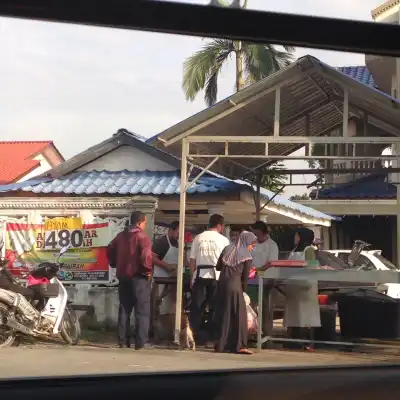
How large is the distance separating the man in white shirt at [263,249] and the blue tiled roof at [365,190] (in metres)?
0.71

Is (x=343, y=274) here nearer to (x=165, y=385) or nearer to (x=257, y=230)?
(x=257, y=230)

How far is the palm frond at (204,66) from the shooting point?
137cm

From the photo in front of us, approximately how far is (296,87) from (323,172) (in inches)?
51.2

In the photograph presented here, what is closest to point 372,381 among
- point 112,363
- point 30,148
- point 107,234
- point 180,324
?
point 112,363

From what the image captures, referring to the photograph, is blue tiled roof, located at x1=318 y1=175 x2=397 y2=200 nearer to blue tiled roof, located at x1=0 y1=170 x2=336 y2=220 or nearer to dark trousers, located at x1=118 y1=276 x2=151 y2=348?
blue tiled roof, located at x1=0 y1=170 x2=336 y2=220

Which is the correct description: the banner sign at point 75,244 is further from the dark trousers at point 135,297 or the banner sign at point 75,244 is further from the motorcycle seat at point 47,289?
the motorcycle seat at point 47,289

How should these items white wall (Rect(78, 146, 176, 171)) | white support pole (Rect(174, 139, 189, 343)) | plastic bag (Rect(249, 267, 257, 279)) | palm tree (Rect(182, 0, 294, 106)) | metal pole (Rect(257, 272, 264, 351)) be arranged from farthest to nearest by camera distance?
white wall (Rect(78, 146, 176, 171)) → white support pole (Rect(174, 139, 189, 343)) → plastic bag (Rect(249, 267, 257, 279)) → metal pole (Rect(257, 272, 264, 351)) → palm tree (Rect(182, 0, 294, 106))

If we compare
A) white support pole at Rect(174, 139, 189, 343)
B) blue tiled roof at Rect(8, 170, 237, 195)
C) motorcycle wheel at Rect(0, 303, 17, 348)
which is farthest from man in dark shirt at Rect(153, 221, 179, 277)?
motorcycle wheel at Rect(0, 303, 17, 348)

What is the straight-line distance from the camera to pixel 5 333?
2.49 m

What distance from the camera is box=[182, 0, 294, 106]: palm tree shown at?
4.45 feet

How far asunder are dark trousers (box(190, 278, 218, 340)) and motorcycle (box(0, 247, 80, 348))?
181cm

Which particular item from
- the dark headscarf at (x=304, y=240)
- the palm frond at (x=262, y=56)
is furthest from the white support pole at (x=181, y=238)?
the palm frond at (x=262, y=56)

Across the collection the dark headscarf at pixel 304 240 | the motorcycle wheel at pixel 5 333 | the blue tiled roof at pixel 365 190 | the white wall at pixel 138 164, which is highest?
the white wall at pixel 138 164

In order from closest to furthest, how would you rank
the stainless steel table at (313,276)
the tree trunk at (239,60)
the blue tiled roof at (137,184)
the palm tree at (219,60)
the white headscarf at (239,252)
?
the tree trunk at (239,60)
the palm tree at (219,60)
the stainless steel table at (313,276)
the white headscarf at (239,252)
the blue tiled roof at (137,184)
